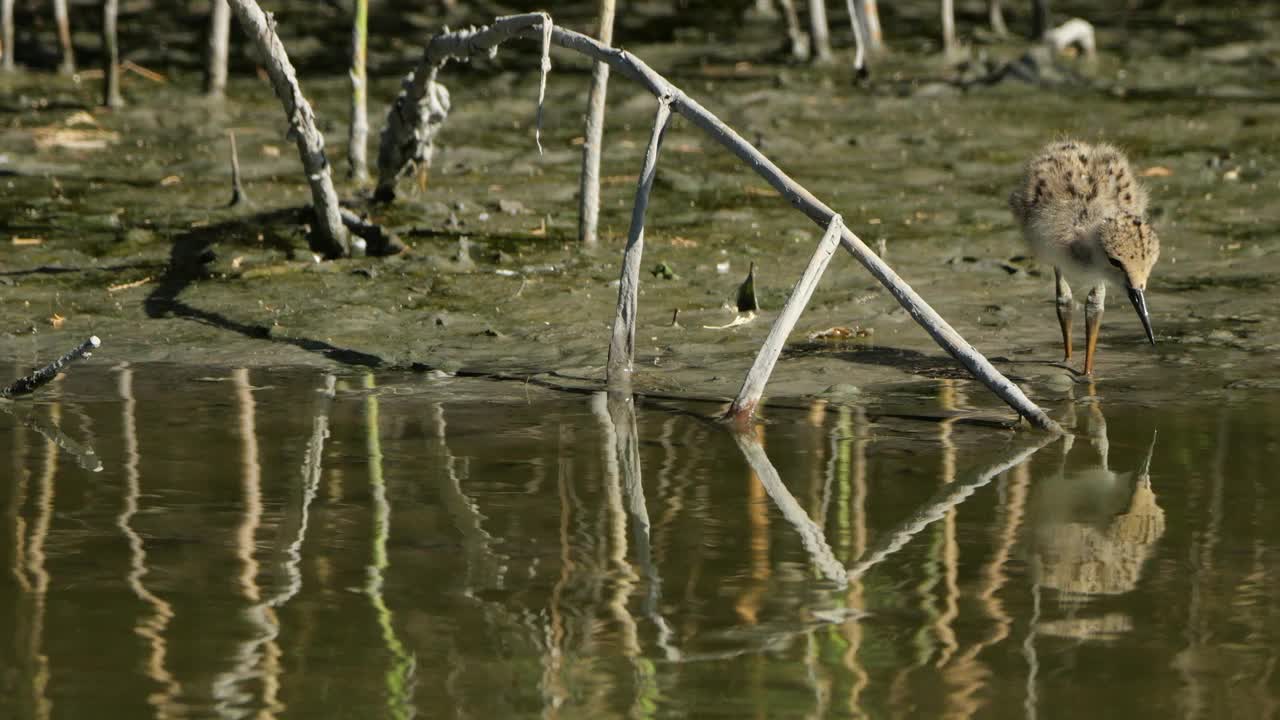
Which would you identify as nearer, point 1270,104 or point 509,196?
point 509,196

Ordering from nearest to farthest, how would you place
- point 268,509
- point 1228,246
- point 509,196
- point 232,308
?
point 268,509 → point 232,308 → point 1228,246 → point 509,196

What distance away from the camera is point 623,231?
37.7 feet

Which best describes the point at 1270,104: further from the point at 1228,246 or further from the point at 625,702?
the point at 625,702

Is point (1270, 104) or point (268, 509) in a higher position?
point (1270, 104)

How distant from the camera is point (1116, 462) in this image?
7.13 meters

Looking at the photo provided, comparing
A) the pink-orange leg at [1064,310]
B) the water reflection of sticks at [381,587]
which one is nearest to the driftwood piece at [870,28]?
the pink-orange leg at [1064,310]

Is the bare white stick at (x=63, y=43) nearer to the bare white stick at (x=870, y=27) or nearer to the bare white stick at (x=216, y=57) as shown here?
the bare white stick at (x=216, y=57)

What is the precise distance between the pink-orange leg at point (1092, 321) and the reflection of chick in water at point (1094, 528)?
1.44 meters

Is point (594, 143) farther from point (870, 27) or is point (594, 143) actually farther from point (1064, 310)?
point (870, 27)

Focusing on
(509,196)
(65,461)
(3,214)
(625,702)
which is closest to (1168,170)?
(509,196)

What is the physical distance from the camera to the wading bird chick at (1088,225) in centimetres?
868

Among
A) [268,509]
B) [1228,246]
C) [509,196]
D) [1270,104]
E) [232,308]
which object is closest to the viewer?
[268,509]

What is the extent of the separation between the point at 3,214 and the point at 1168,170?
7.44 meters

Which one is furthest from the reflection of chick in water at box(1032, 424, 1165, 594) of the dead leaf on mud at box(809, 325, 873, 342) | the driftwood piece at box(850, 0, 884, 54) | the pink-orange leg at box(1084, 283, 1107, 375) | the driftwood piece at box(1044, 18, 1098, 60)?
the driftwood piece at box(850, 0, 884, 54)
